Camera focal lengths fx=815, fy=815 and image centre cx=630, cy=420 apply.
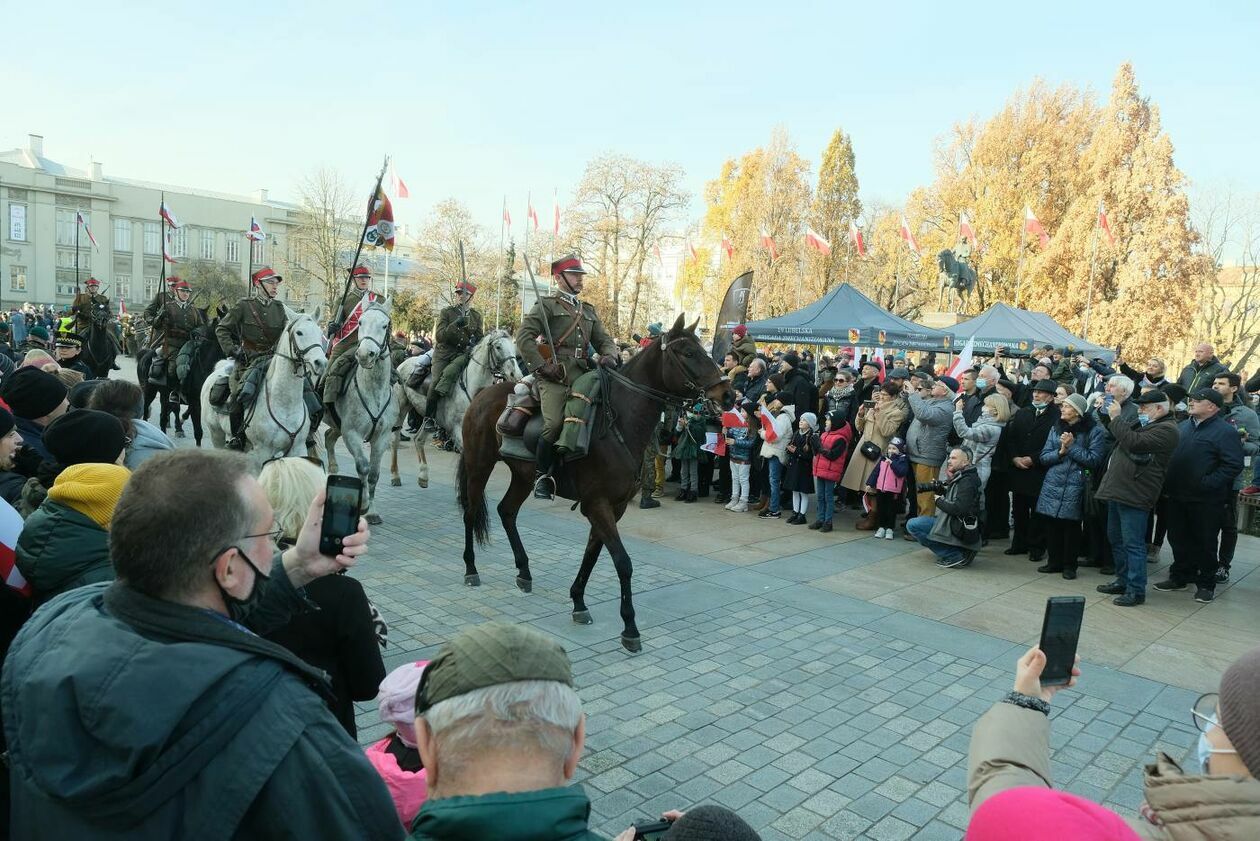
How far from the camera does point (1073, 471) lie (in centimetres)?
919

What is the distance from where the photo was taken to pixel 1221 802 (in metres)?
1.53

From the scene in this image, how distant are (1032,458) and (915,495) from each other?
171 centimetres

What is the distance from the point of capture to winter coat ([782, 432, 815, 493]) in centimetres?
1123

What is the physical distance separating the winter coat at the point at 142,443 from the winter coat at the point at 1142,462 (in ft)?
27.3

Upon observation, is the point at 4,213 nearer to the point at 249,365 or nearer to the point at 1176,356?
the point at 249,365

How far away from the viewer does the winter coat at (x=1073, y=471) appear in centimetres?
906

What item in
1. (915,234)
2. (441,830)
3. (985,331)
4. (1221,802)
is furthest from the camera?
(915,234)

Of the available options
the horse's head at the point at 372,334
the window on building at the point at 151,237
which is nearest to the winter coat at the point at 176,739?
the horse's head at the point at 372,334

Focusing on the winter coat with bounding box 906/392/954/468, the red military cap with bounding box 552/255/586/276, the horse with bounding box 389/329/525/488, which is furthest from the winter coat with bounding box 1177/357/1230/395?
the horse with bounding box 389/329/525/488

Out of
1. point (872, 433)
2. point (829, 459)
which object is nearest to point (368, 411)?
point (829, 459)

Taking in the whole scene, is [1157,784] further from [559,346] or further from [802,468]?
[802,468]

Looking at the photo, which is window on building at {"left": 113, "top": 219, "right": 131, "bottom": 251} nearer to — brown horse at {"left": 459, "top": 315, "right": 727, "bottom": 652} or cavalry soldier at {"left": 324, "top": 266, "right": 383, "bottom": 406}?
cavalry soldier at {"left": 324, "top": 266, "right": 383, "bottom": 406}

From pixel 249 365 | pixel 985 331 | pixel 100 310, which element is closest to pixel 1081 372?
pixel 985 331

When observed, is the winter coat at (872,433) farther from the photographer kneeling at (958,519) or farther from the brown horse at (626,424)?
the brown horse at (626,424)
